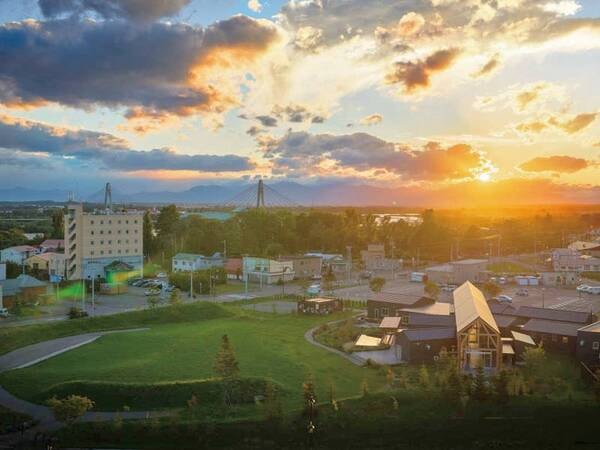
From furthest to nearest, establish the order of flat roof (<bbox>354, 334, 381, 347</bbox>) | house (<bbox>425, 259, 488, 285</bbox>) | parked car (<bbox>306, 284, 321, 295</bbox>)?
1. house (<bbox>425, 259, 488, 285</bbox>)
2. parked car (<bbox>306, 284, 321, 295</bbox>)
3. flat roof (<bbox>354, 334, 381, 347</bbox>)

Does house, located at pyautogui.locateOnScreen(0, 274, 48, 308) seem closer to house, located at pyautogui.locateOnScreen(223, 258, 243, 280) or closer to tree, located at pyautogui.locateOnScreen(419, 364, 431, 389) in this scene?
house, located at pyautogui.locateOnScreen(223, 258, 243, 280)

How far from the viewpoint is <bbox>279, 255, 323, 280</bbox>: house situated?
2998 centimetres

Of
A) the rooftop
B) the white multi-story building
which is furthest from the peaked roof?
the white multi-story building

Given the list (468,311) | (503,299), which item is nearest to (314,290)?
(503,299)

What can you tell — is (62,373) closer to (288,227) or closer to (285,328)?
(285,328)

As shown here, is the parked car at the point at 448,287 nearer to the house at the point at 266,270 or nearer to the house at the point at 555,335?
the house at the point at 266,270


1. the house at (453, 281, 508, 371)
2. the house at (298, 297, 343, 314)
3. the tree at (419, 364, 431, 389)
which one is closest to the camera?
the tree at (419, 364, 431, 389)

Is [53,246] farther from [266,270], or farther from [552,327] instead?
[552,327]

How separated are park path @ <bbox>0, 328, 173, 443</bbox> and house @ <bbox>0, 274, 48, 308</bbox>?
20.1 ft

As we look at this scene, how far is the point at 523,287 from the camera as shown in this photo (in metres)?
26.3

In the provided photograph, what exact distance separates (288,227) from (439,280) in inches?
600

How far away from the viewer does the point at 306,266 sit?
3053 centimetres

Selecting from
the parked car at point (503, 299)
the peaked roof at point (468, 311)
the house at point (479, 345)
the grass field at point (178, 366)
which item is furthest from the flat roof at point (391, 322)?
the parked car at point (503, 299)

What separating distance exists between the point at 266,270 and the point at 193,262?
17.1 ft
